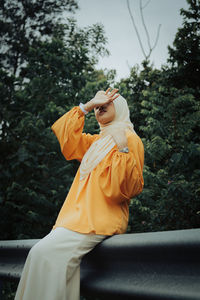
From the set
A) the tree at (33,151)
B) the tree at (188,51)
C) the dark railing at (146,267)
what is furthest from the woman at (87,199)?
the tree at (188,51)

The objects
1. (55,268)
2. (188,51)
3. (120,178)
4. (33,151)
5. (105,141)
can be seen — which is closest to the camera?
(55,268)

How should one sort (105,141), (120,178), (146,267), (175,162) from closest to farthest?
(146,267) < (120,178) < (105,141) < (175,162)

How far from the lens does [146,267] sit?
135 cm

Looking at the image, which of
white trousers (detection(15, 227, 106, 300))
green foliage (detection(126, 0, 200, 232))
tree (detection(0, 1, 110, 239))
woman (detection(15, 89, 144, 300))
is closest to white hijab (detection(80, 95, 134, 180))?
woman (detection(15, 89, 144, 300))

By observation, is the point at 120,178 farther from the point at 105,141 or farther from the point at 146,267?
the point at 146,267

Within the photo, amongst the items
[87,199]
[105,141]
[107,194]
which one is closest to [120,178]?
[107,194]

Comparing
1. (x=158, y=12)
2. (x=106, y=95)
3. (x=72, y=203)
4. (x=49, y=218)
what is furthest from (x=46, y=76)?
(x=72, y=203)

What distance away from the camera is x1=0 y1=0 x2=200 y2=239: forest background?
13.9ft

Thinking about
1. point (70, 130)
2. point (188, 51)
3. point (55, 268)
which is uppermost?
point (188, 51)

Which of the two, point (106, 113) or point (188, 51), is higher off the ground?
point (188, 51)

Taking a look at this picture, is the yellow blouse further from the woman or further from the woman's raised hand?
the woman's raised hand

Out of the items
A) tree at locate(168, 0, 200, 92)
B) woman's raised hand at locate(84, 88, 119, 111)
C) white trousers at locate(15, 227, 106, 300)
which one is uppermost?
tree at locate(168, 0, 200, 92)

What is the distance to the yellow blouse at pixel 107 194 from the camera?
1.85m

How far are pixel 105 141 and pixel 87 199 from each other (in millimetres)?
531
